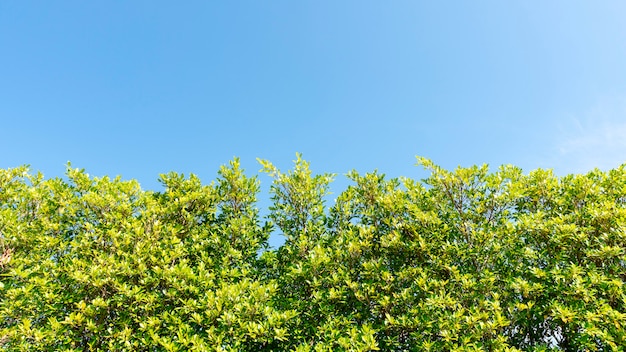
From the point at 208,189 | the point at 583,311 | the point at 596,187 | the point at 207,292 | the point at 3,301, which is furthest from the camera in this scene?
the point at 208,189

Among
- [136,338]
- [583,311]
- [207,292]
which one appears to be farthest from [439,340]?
[136,338]

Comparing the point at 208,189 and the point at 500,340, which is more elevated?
the point at 208,189

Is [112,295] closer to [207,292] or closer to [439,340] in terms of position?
[207,292]

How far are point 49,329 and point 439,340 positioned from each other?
27.0ft

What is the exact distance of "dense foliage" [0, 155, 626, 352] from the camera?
8.27 metres

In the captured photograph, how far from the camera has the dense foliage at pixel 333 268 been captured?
827cm

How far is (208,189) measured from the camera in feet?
36.5

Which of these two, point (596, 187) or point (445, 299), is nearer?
point (445, 299)

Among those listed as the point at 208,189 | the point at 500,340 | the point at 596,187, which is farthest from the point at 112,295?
the point at 596,187

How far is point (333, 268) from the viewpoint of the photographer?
9.44 meters

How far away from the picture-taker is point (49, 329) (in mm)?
8742

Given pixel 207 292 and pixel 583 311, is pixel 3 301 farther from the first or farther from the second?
pixel 583 311

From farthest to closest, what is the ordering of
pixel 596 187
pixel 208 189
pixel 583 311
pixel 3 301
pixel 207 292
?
1. pixel 208 189
2. pixel 596 187
3. pixel 3 301
4. pixel 207 292
5. pixel 583 311

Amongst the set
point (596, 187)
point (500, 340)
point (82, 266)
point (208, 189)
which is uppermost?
point (208, 189)
